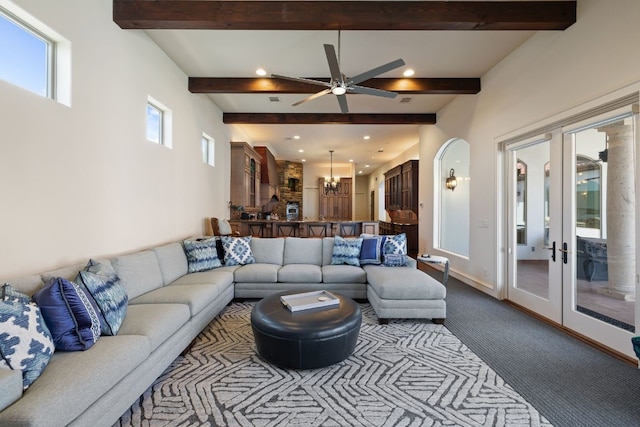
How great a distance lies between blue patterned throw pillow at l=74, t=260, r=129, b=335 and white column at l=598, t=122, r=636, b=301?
14.7 feet

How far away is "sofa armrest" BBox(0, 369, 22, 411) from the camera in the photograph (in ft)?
4.00

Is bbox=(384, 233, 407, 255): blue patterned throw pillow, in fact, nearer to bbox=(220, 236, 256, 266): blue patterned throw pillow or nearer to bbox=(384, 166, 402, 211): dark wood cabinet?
bbox=(220, 236, 256, 266): blue patterned throw pillow

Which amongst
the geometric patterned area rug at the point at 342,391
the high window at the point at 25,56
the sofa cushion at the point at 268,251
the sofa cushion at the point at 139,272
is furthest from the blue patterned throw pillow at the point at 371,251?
the high window at the point at 25,56

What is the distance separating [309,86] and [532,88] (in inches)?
125

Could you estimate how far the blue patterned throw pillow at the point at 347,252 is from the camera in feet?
14.0

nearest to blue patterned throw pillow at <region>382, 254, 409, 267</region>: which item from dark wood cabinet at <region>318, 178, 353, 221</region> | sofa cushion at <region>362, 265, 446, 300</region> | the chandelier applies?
sofa cushion at <region>362, 265, 446, 300</region>

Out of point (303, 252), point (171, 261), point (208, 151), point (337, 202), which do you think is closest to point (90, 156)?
point (171, 261)

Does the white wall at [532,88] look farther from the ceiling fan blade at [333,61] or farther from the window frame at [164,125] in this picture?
the window frame at [164,125]

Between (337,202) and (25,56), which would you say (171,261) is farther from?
(337,202)

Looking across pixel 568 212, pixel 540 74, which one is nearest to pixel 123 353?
pixel 568 212

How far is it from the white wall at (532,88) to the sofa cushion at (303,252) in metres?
2.76

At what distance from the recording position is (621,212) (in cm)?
272

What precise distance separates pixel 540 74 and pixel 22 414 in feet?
17.2

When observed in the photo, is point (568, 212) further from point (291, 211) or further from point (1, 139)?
point (291, 211)
